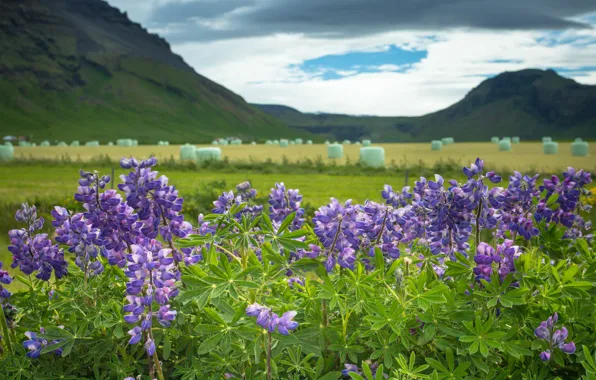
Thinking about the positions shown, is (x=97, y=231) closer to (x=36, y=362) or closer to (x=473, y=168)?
(x=36, y=362)

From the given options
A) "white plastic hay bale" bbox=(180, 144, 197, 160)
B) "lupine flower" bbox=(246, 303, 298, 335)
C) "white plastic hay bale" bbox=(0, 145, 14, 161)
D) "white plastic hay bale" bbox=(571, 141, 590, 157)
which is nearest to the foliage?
"lupine flower" bbox=(246, 303, 298, 335)

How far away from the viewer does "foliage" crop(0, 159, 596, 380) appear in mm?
2652

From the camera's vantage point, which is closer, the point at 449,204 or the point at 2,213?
the point at 449,204

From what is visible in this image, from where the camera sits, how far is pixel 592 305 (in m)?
2.99

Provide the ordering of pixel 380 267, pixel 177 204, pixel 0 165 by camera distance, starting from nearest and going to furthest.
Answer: pixel 380 267, pixel 177 204, pixel 0 165

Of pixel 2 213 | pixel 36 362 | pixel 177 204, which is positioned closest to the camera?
pixel 177 204

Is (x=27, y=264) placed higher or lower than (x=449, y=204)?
lower

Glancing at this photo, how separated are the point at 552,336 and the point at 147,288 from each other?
2.00 metres

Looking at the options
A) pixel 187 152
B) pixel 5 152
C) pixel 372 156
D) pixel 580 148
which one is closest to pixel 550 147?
pixel 580 148

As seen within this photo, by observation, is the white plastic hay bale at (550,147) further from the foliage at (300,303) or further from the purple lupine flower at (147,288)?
the purple lupine flower at (147,288)

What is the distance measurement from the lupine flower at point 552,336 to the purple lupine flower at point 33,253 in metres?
2.78

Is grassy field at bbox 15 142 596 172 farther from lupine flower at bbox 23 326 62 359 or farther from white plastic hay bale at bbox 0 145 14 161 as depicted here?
lupine flower at bbox 23 326 62 359

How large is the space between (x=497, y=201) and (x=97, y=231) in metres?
2.34

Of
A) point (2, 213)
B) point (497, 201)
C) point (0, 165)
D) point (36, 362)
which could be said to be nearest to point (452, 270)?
point (497, 201)
